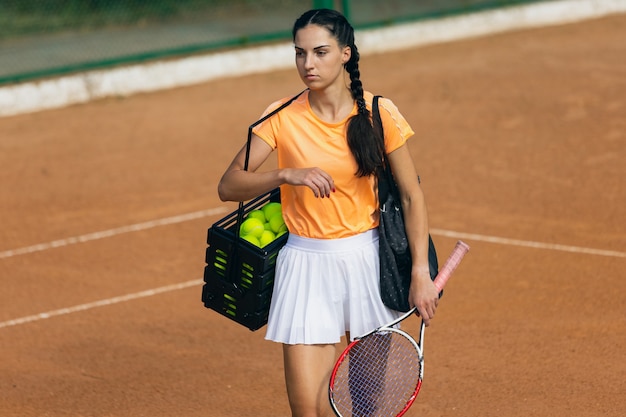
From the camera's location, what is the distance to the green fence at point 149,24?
1605 centimetres

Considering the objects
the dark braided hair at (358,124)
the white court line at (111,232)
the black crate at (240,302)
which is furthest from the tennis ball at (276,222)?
the white court line at (111,232)

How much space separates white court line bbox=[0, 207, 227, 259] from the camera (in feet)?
32.4

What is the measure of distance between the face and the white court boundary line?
415 centimetres

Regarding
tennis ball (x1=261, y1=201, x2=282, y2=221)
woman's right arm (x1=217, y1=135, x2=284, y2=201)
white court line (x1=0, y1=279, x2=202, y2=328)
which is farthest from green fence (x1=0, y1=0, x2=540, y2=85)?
woman's right arm (x1=217, y1=135, x2=284, y2=201)

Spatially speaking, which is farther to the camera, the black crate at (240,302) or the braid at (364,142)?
the black crate at (240,302)

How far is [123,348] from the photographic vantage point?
7.83 metres

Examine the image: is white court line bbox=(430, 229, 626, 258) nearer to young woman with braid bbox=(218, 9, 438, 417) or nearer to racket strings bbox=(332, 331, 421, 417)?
racket strings bbox=(332, 331, 421, 417)

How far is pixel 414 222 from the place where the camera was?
16.6 feet

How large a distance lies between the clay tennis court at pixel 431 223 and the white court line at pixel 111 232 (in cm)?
3

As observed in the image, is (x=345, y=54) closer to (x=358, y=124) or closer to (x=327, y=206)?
(x=358, y=124)

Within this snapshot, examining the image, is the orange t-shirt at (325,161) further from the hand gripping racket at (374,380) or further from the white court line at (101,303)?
the white court line at (101,303)

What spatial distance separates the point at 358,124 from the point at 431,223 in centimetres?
509

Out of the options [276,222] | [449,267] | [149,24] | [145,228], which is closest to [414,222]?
[449,267]

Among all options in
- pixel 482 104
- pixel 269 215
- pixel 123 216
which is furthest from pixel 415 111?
pixel 269 215
